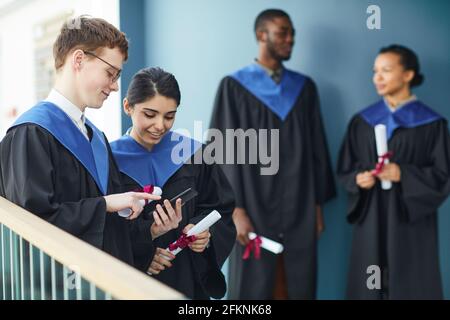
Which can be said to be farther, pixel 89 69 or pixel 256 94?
pixel 256 94

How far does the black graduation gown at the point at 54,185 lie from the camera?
3.77 ft

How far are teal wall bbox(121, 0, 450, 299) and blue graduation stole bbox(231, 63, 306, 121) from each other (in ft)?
0.34

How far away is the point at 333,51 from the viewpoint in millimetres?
3146

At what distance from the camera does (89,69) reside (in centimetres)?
120

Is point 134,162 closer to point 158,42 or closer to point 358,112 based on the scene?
point 158,42

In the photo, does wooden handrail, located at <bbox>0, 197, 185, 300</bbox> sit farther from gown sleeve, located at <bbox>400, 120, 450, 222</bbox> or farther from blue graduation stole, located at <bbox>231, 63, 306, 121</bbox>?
gown sleeve, located at <bbox>400, 120, 450, 222</bbox>

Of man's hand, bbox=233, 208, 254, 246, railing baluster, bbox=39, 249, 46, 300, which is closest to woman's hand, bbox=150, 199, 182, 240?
railing baluster, bbox=39, 249, 46, 300

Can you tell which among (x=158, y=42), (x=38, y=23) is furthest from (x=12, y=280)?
(x=38, y=23)

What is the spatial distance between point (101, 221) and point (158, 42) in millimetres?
727

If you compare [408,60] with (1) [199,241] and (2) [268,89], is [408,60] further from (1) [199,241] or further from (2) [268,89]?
(1) [199,241]

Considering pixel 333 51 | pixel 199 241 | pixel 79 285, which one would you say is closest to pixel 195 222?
pixel 199 241

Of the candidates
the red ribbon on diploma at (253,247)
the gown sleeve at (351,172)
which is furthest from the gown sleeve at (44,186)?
the gown sleeve at (351,172)

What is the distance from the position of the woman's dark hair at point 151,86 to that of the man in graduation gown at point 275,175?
5.40ft

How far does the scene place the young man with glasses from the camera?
115cm
